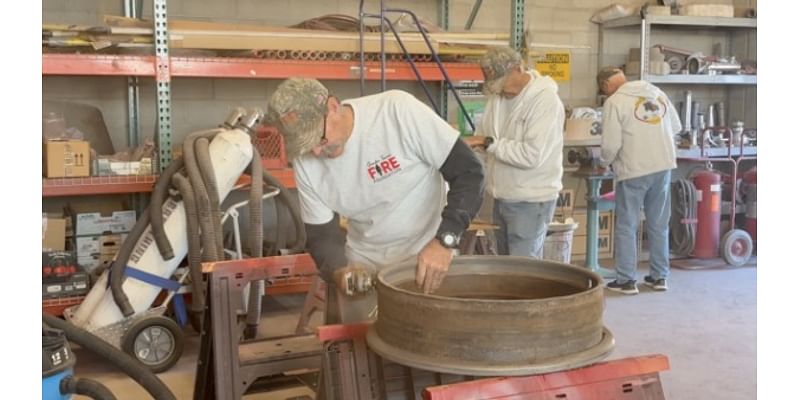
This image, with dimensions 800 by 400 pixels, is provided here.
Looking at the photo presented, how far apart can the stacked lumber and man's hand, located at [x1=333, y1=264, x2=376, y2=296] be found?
259cm

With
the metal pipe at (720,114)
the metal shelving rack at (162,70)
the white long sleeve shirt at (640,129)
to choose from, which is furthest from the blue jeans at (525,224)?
the metal pipe at (720,114)

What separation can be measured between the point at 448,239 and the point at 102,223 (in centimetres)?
303

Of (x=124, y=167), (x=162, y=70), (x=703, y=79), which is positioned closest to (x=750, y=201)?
(x=703, y=79)

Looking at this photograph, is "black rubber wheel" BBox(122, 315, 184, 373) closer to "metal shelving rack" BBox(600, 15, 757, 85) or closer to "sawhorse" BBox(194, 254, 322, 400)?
"sawhorse" BBox(194, 254, 322, 400)

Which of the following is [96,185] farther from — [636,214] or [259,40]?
[636,214]

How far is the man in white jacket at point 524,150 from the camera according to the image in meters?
3.89

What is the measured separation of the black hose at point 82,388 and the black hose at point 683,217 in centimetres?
503

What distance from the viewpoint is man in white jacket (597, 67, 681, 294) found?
17.3 ft

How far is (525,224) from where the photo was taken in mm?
3971

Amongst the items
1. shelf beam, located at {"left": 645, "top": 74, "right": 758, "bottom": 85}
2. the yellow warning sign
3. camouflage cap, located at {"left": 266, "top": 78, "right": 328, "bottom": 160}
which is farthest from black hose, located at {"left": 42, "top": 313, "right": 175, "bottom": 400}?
shelf beam, located at {"left": 645, "top": 74, "right": 758, "bottom": 85}

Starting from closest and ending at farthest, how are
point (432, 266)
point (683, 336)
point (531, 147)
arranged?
1. point (432, 266)
2. point (531, 147)
3. point (683, 336)

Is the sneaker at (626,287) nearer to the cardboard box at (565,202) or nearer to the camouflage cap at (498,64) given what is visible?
the cardboard box at (565,202)

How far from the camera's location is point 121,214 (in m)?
4.72

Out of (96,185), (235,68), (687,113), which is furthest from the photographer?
(687,113)
